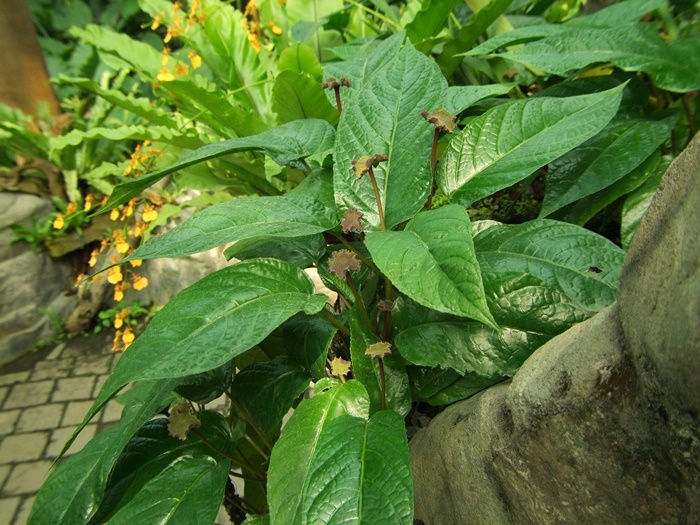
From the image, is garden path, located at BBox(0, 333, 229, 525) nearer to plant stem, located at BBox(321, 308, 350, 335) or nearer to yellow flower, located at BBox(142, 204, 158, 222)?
yellow flower, located at BBox(142, 204, 158, 222)

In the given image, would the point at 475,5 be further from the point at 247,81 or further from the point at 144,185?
the point at 144,185

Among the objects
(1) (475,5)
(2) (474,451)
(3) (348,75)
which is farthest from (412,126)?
(1) (475,5)

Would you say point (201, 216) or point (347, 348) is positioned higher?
point (201, 216)

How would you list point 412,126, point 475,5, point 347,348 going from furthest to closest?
1. point 475,5
2. point 347,348
3. point 412,126

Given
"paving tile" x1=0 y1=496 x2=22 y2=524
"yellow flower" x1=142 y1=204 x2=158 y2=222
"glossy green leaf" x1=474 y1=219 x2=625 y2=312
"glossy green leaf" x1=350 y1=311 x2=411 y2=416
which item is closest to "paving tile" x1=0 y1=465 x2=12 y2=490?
"paving tile" x1=0 y1=496 x2=22 y2=524

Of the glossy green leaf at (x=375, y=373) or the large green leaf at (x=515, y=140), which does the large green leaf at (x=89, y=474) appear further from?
the large green leaf at (x=515, y=140)

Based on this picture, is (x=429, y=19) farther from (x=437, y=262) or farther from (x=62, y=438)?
(x=62, y=438)

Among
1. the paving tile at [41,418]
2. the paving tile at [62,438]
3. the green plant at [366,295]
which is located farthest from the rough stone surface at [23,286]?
the green plant at [366,295]
